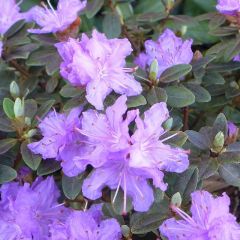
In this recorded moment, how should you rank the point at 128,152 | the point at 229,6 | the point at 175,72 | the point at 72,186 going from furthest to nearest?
the point at 229,6 → the point at 175,72 → the point at 72,186 → the point at 128,152

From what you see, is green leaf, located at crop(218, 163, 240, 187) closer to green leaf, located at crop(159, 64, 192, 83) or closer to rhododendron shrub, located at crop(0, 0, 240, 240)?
rhododendron shrub, located at crop(0, 0, 240, 240)

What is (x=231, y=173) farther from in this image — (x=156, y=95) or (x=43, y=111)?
(x=43, y=111)

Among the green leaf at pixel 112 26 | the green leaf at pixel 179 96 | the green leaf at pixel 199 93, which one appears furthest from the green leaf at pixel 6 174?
the green leaf at pixel 112 26

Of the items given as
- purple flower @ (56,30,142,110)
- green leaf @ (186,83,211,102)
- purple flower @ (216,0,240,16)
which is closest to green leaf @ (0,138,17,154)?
purple flower @ (56,30,142,110)

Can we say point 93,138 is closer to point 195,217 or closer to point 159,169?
point 159,169

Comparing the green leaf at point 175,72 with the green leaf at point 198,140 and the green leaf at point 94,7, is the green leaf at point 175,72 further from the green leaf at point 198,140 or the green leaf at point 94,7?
the green leaf at point 94,7

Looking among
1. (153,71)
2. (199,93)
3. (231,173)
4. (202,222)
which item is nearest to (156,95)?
(153,71)

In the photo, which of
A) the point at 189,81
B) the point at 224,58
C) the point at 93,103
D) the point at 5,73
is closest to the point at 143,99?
the point at 93,103
